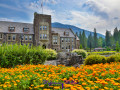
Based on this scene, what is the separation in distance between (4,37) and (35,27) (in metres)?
9.99

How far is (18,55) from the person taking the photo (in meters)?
9.48

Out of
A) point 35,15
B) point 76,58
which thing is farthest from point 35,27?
point 76,58

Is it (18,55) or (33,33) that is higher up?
(33,33)

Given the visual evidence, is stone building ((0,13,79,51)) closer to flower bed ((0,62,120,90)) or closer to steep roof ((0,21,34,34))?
steep roof ((0,21,34,34))

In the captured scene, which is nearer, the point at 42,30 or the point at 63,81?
the point at 63,81

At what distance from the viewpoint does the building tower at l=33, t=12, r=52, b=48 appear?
3747cm

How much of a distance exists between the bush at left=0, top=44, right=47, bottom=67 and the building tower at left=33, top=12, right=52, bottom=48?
26.9 metres

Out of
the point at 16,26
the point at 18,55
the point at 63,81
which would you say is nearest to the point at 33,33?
the point at 16,26

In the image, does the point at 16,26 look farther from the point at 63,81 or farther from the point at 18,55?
the point at 63,81

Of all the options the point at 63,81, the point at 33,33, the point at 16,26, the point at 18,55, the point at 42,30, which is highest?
the point at 16,26

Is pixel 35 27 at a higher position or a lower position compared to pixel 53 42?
higher

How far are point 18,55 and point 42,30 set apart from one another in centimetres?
2908

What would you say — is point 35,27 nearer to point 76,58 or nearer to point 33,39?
point 33,39

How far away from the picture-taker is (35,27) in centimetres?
3762
